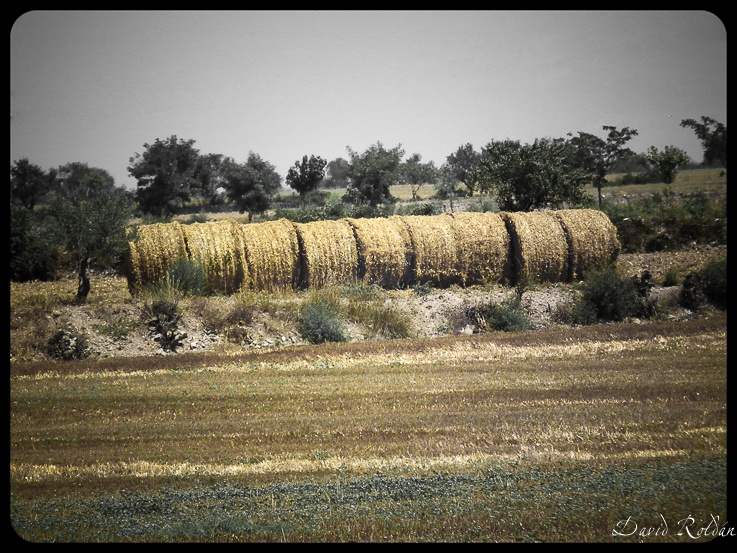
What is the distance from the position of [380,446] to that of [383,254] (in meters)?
11.5

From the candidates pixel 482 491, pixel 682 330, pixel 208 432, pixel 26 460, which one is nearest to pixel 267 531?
pixel 482 491

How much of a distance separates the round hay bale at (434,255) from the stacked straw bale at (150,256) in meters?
6.73

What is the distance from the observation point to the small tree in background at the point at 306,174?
44.3 metres

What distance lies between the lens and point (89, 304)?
1513cm

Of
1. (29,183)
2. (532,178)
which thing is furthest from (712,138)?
(29,183)

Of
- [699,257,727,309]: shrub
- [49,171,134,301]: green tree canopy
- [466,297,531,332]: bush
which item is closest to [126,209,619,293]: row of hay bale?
[49,171,134,301]: green tree canopy

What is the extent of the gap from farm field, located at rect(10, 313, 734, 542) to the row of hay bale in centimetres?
593

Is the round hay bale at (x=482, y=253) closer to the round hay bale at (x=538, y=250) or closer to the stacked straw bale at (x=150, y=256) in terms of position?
the round hay bale at (x=538, y=250)

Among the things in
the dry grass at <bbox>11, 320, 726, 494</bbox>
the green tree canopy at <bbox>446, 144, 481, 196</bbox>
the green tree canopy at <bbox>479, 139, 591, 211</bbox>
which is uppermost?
the green tree canopy at <bbox>446, 144, 481, 196</bbox>

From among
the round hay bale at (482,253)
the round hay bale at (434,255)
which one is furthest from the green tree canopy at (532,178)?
the round hay bale at (434,255)

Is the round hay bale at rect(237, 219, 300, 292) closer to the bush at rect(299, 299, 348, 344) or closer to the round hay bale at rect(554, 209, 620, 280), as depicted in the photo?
the bush at rect(299, 299, 348, 344)

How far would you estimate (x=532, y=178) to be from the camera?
24.8 metres

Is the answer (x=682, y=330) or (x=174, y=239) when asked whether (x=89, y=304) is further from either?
(x=682, y=330)
